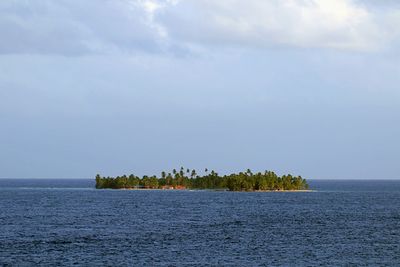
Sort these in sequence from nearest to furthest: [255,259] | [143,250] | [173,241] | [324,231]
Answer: [255,259], [143,250], [173,241], [324,231]

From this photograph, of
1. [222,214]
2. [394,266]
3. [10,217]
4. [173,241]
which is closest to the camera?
[394,266]

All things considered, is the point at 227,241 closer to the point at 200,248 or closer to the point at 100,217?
the point at 200,248

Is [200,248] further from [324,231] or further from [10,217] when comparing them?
[10,217]

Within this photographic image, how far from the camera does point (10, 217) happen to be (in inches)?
5930

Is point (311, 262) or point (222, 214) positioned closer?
point (311, 262)

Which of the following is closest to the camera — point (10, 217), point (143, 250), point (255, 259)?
point (255, 259)

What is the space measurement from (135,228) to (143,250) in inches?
1334

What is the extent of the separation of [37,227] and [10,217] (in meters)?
27.7

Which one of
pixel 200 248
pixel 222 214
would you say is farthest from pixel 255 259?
pixel 222 214

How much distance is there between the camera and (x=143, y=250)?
92000mm

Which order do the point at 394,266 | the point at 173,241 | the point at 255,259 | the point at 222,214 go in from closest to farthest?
the point at 394,266, the point at 255,259, the point at 173,241, the point at 222,214

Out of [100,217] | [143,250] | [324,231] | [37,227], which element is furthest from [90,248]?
[100,217]

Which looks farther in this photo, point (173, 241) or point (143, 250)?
point (173, 241)

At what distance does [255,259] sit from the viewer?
84625 mm
